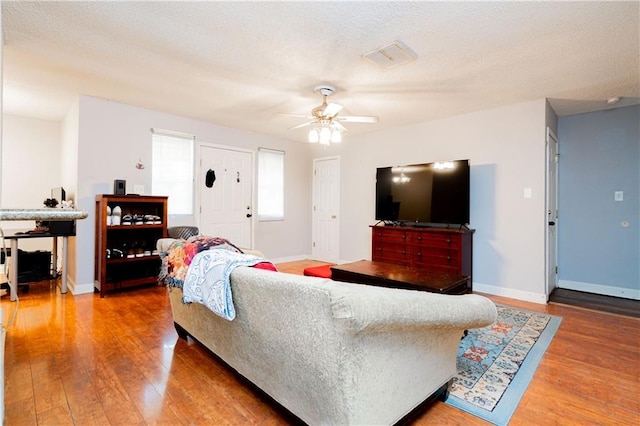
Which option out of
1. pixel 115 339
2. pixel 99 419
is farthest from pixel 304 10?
pixel 115 339

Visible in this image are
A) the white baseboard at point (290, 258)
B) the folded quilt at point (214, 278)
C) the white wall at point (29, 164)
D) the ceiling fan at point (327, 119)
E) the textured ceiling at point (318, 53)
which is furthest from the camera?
the white baseboard at point (290, 258)

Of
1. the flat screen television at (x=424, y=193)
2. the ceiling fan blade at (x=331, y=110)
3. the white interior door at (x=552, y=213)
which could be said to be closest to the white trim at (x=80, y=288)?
the ceiling fan blade at (x=331, y=110)

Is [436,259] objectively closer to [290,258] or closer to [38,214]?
[290,258]

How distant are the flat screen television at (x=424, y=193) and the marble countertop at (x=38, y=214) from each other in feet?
12.9

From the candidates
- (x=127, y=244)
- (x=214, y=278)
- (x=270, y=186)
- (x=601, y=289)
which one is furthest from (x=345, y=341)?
(x=270, y=186)

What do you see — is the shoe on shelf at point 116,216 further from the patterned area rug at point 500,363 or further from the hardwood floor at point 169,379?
the patterned area rug at point 500,363

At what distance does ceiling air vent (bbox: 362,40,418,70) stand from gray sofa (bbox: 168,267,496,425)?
6.61ft

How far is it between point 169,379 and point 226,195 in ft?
11.6

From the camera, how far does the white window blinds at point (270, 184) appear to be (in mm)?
5676

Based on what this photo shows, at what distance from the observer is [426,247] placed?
4125 millimetres

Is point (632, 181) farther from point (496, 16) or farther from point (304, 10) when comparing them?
point (304, 10)

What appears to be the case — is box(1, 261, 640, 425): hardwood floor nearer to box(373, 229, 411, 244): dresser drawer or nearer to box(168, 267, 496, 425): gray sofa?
box(168, 267, 496, 425): gray sofa

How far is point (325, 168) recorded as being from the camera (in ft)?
20.2

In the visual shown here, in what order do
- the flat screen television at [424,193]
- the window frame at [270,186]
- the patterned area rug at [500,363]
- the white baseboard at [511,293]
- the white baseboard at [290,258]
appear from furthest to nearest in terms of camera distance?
the white baseboard at [290,258]
the window frame at [270,186]
the flat screen television at [424,193]
the white baseboard at [511,293]
the patterned area rug at [500,363]
